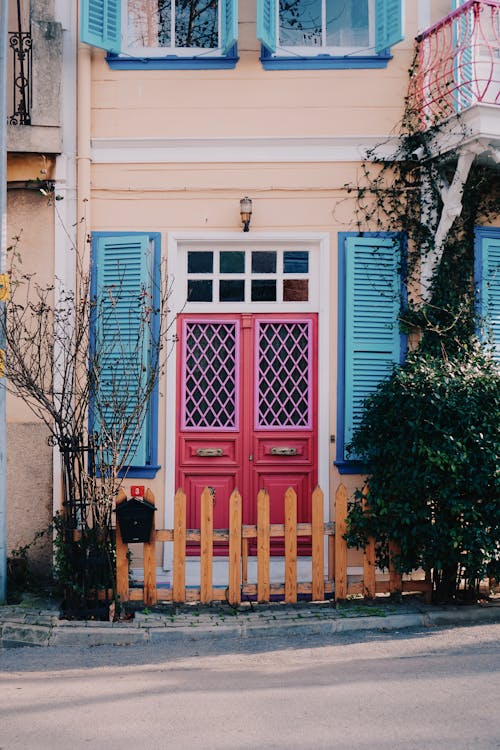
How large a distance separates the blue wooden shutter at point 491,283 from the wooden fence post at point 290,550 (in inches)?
105

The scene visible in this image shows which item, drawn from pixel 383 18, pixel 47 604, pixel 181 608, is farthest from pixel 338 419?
pixel 383 18

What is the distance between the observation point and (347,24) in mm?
8695

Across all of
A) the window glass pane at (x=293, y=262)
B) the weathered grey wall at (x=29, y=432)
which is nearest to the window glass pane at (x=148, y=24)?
the weathered grey wall at (x=29, y=432)

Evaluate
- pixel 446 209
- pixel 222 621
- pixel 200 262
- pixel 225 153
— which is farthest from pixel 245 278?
pixel 222 621

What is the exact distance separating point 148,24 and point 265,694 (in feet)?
21.4

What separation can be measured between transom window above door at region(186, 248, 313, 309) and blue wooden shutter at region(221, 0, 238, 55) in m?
1.95

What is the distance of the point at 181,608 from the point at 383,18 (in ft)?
19.1

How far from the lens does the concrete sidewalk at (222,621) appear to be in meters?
6.62

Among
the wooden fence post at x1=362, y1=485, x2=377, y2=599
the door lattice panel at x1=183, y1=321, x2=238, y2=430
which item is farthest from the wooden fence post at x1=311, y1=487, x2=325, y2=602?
the door lattice panel at x1=183, y1=321, x2=238, y2=430

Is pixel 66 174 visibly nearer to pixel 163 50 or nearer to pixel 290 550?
pixel 163 50

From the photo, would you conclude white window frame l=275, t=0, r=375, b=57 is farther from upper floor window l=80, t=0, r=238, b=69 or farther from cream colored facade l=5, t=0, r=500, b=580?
upper floor window l=80, t=0, r=238, b=69

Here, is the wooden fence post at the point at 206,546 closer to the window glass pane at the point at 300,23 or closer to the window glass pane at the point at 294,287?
the window glass pane at the point at 294,287

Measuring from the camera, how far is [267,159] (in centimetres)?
838

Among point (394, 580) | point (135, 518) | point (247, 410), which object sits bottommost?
point (394, 580)
